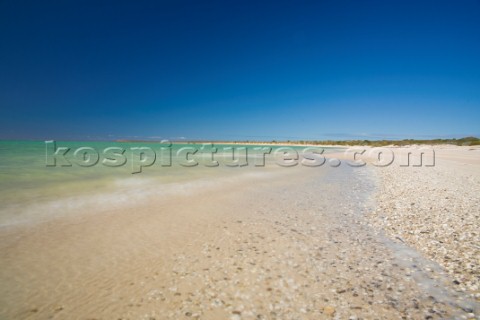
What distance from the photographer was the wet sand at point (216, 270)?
3.22 meters

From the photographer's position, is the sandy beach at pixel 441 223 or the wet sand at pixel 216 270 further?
the sandy beach at pixel 441 223

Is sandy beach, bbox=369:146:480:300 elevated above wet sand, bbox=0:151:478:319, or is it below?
above

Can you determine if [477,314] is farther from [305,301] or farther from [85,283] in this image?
[85,283]

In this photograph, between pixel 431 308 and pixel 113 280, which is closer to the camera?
pixel 431 308

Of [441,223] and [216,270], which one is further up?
[441,223]

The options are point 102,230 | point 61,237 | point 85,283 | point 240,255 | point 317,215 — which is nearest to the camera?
point 85,283

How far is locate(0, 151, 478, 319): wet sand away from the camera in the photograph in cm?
322

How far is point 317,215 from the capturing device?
284 inches

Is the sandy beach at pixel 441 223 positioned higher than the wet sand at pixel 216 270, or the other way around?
the sandy beach at pixel 441 223

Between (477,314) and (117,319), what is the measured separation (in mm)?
4358

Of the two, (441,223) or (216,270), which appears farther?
(441,223)

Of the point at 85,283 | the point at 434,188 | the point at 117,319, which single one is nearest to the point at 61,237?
the point at 85,283

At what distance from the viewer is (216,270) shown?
164 inches

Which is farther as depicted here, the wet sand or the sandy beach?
the sandy beach
